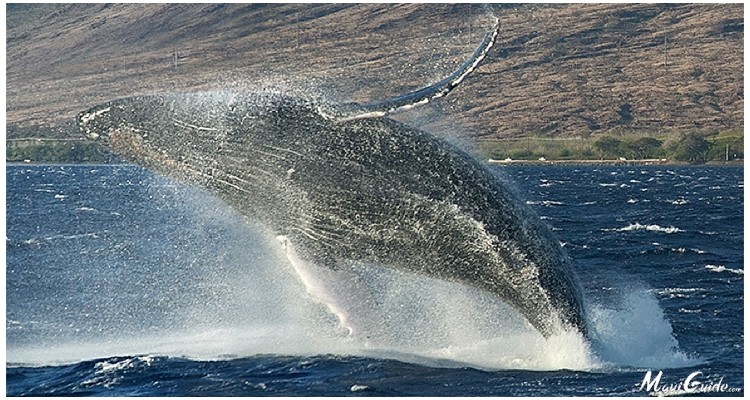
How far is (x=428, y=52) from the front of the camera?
12156 cm

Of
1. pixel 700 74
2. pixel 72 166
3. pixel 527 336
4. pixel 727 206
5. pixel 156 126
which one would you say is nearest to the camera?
pixel 156 126

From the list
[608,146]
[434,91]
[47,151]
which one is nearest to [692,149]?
[608,146]

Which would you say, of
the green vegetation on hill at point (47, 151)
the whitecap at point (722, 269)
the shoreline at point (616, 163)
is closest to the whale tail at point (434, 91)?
the whitecap at point (722, 269)

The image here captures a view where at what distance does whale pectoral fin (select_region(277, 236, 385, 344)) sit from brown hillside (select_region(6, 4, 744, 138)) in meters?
102

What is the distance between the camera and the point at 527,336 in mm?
14828

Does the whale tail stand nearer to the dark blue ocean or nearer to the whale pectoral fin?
the dark blue ocean

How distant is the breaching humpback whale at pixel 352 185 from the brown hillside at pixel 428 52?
4034 inches

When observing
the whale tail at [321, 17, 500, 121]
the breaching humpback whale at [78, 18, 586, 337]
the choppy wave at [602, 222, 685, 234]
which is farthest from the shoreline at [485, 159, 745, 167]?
the whale tail at [321, 17, 500, 121]

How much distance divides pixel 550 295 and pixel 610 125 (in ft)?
398

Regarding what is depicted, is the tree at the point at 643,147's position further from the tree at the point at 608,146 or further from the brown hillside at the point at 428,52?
the brown hillside at the point at 428,52

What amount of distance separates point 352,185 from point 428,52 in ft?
359

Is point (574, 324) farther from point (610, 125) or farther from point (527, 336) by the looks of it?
point (610, 125)

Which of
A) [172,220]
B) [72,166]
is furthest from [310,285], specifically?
[72,166]

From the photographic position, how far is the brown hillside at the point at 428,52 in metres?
130
